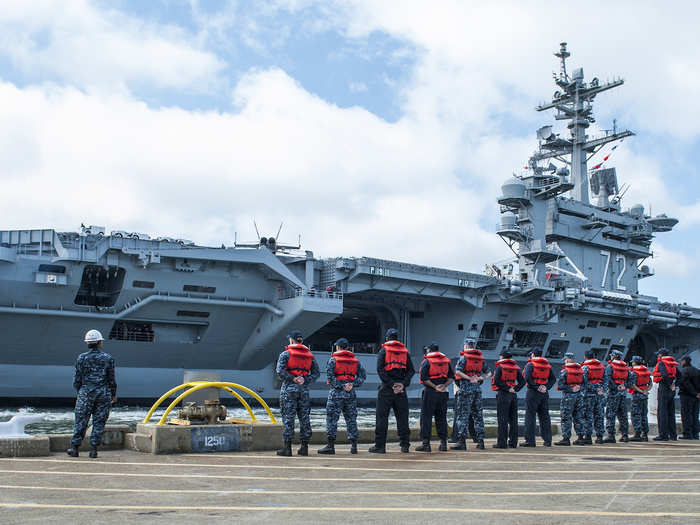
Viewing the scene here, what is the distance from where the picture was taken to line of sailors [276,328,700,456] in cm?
750

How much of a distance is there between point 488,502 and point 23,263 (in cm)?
1896

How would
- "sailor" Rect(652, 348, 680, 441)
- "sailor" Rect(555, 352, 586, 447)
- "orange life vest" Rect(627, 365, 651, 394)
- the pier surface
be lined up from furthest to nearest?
"orange life vest" Rect(627, 365, 651, 394), "sailor" Rect(652, 348, 680, 441), "sailor" Rect(555, 352, 586, 447), the pier surface

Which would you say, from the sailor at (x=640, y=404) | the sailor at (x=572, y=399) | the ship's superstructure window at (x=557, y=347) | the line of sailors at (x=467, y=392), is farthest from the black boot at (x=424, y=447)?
the ship's superstructure window at (x=557, y=347)

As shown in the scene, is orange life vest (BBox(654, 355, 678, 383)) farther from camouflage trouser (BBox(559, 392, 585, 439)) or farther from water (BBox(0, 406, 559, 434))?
water (BBox(0, 406, 559, 434))

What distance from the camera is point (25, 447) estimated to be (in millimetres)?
6621

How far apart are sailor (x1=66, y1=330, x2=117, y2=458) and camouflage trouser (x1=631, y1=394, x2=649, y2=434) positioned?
7.61 meters

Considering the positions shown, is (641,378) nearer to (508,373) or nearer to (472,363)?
(508,373)

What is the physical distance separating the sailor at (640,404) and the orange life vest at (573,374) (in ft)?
5.61

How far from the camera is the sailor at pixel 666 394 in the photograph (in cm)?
1068

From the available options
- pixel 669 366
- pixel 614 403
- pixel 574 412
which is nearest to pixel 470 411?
pixel 574 412

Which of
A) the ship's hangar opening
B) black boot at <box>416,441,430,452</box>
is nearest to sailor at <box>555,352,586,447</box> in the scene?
black boot at <box>416,441,430,452</box>

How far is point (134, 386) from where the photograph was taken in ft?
74.6

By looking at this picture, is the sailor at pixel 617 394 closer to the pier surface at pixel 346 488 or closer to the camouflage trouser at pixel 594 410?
the camouflage trouser at pixel 594 410

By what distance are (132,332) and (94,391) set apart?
16510 mm
